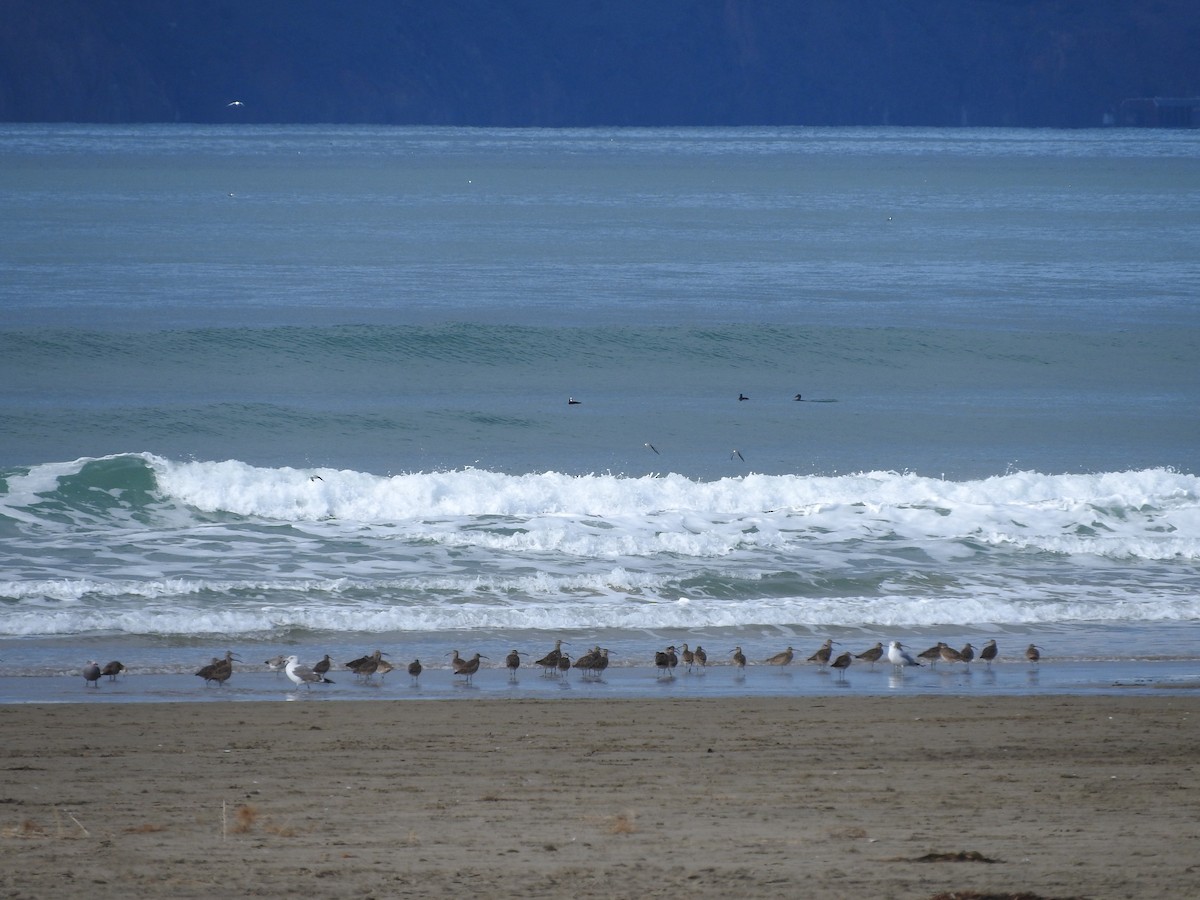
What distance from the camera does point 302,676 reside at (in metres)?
11.1

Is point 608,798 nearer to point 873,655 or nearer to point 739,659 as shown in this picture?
point 739,659

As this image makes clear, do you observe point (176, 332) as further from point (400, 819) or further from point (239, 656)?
point (400, 819)

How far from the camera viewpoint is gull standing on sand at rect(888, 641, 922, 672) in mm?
12055

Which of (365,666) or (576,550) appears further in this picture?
(576,550)

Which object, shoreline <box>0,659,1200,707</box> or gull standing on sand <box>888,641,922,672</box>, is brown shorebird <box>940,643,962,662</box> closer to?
shoreline <box>0,659,1200,707</box>

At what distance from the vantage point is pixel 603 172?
102125mm

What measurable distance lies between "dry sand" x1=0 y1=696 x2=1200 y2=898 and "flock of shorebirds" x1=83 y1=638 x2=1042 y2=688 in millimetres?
777

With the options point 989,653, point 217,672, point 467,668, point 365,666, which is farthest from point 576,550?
point 217,672

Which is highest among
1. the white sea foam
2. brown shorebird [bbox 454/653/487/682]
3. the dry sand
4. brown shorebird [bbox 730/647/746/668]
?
the white sea foam

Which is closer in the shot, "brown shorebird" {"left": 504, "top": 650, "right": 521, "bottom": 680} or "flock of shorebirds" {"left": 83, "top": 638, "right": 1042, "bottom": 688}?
"flock of shorebirds" {"left": 83, "top": 638, "right": 1042, "bottom": 688}

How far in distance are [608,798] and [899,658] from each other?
15.0ft

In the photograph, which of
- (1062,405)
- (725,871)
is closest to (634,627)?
(725,871)

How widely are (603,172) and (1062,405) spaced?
76811 millimetres

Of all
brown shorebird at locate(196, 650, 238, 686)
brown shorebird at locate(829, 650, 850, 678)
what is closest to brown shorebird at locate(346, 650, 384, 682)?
brown shorebird at locate(196, 650, 238, 686)
